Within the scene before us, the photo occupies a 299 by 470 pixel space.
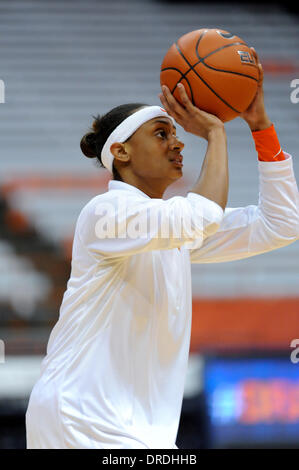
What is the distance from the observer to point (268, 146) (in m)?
2.99

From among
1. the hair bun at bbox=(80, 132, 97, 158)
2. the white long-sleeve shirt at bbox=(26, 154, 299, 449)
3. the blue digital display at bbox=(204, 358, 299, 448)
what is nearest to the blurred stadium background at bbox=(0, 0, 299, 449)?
the blue digital display at bbox=(204, 358, 299, 448)

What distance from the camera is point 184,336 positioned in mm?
2738

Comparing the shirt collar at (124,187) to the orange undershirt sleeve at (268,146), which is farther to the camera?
the orange undershirt sleeve at (268,146)

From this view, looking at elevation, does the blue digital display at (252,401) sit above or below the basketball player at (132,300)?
below

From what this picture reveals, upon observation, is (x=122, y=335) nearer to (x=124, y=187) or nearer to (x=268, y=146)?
(x=124, y=187)

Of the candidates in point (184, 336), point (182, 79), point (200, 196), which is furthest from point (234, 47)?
point (184, 336)

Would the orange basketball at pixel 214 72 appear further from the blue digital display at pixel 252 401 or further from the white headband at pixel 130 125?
the blue digital display at pixel 252 401

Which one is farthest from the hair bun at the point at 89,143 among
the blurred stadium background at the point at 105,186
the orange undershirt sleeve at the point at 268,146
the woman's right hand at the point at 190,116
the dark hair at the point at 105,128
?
the blurred stadium background at the point at 105,186

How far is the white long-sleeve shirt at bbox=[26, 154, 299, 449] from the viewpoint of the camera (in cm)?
249

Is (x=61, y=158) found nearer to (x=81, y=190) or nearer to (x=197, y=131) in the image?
(x=81, y=190)

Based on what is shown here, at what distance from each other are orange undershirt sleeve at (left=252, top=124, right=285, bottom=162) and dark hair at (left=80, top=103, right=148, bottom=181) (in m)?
0.50

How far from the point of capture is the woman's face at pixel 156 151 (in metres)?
2.80

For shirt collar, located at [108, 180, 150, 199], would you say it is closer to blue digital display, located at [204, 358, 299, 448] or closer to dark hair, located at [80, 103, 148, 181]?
dark hair, located at [80, 103, 148, 181]
